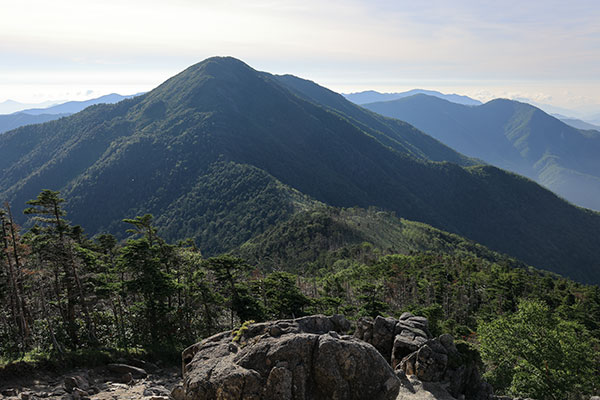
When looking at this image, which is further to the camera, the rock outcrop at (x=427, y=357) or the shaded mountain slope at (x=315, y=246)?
the shaded mountain slope at (x=315, y=246)

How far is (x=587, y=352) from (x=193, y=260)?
45821 mm

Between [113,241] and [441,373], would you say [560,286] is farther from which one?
[113,241]

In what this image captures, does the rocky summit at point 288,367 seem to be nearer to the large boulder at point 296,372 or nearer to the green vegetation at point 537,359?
the large boulder at point 296,372

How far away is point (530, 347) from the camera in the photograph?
34.5 m

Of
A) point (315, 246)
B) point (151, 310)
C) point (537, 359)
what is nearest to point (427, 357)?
point (537, 359)

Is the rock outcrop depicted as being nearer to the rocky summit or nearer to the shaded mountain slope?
the rocky summit

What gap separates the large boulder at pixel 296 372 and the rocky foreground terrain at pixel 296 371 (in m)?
0.05

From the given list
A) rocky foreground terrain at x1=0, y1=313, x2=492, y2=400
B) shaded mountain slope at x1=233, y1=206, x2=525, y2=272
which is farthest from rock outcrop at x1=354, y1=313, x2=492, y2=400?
shaded mountain slope at x1=233, y1=206, x2=525, y2=272

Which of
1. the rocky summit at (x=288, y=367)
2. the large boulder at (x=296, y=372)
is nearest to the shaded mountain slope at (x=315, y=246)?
the rocky summit at (x=288, y=367)

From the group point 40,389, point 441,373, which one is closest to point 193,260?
point 40,389

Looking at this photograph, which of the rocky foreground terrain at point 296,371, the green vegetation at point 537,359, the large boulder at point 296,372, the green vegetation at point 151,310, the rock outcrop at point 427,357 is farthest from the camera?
the green vegetation at point 537,359

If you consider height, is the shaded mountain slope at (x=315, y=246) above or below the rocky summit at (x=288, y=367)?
below

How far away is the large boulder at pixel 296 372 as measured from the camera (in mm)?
18938

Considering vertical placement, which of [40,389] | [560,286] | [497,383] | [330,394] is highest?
[330,394]
